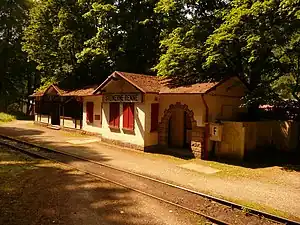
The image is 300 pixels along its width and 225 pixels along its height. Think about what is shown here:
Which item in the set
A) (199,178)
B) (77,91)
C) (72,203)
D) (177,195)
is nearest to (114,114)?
(77,91)

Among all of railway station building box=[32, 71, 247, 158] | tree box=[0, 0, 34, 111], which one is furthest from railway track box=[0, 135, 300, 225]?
tree box=[0, 0, 34, 111]

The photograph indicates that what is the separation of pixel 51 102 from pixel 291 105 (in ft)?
66.8

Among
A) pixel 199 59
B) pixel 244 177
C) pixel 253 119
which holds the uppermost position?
pixel 199 59

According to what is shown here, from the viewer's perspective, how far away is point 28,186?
9.14m

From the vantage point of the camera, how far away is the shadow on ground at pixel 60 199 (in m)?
6.83

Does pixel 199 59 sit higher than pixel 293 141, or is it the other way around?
pixel 199 59

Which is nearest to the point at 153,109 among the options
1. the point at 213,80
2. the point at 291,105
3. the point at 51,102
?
the point at 213,80

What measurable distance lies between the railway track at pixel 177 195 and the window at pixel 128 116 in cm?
394

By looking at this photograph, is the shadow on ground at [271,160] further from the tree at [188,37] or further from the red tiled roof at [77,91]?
the red tiled roof at [77,91]

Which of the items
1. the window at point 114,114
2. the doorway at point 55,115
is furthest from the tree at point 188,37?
the doorway at point 55,115

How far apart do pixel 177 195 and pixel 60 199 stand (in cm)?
343

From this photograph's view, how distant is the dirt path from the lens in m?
6.84

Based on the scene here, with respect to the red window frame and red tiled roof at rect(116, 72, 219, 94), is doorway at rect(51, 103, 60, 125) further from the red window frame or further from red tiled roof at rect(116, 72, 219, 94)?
the red window frame

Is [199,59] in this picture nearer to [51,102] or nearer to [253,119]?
[253,119]
